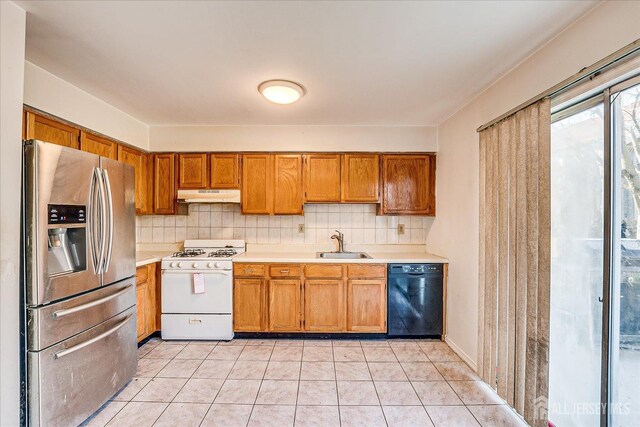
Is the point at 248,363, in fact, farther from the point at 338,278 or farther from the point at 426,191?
the point at 426,191

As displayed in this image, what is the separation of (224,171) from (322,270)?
5.46ft

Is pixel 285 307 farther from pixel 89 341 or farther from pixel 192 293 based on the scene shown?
pixel 89 341

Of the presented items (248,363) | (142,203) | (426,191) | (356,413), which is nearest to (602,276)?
(356,413)

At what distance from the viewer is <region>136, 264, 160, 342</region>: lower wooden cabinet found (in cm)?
285

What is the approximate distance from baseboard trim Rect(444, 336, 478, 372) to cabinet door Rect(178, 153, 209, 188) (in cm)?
326

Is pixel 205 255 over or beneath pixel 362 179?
beneath

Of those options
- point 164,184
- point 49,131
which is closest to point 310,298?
point 164,184

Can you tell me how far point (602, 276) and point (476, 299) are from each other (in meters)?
1.07

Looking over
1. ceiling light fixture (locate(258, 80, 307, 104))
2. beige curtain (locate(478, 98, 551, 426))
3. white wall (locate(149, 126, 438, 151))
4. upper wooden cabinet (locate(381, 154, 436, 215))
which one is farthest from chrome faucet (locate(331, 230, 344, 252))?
ceiling light fixture (locate(258, 80, 307, 104))

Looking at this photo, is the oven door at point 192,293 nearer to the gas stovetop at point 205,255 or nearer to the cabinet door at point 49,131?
the gas stovetop at point 205,255

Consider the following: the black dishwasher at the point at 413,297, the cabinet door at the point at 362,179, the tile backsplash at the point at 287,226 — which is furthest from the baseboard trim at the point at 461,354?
the cabinet door at the point at 362,179

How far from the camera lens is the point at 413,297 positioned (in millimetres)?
3113

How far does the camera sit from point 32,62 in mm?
2021

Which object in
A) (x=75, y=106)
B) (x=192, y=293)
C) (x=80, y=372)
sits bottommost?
(x=80, y=372)
